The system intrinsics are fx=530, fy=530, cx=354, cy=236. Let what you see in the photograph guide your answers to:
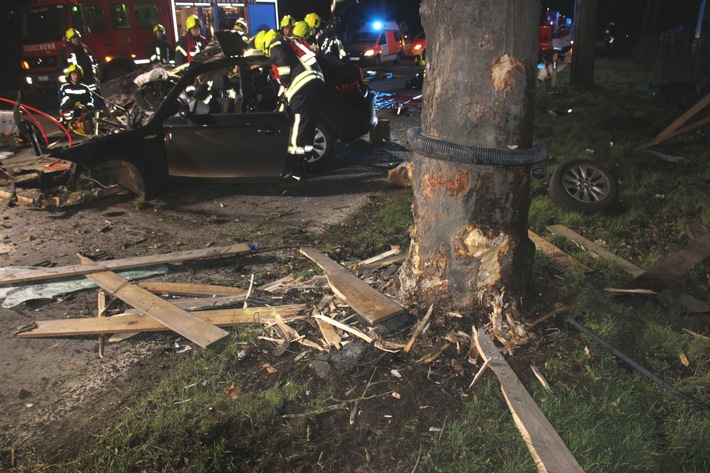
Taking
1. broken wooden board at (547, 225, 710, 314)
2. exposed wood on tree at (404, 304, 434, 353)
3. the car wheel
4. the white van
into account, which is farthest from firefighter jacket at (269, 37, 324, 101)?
the white van

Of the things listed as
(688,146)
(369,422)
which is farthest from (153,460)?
(688,146)

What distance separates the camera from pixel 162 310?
3.65m

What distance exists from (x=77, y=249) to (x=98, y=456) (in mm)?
3213

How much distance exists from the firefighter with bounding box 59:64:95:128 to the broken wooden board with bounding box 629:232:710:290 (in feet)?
28.1

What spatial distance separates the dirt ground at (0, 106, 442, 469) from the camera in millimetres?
2920

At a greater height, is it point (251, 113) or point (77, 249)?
point (251, 113)

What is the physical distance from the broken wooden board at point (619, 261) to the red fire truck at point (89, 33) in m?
13.0

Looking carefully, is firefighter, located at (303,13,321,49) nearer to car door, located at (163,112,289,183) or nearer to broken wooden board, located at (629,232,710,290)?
car door, located at (163,112,289,183)

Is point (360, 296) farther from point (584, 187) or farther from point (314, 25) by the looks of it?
point (314, 25)

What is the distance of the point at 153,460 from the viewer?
8.00 feet

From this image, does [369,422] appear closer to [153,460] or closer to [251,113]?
[153,460]

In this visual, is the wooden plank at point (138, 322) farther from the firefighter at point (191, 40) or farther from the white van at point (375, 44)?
the white van at point (375, 44)

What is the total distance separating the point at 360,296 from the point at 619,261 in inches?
Result: 96.7

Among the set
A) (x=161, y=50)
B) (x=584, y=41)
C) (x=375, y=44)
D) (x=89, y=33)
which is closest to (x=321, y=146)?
(x=161, y=50)
